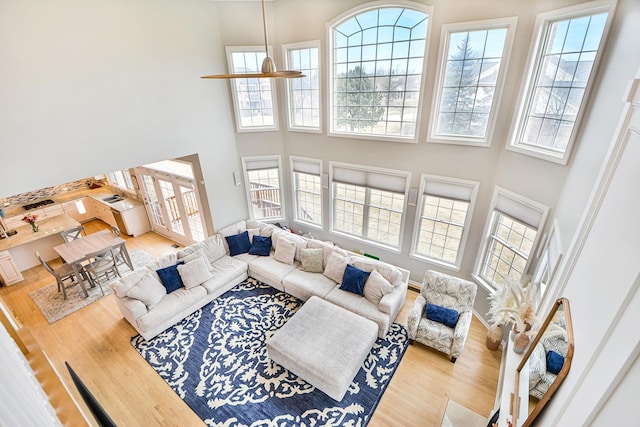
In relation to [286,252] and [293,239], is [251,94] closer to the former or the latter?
[293,239]

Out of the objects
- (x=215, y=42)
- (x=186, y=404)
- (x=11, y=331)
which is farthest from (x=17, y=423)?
(x=215, y=42)

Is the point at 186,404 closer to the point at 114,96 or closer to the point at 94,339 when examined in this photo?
the point at 94,339

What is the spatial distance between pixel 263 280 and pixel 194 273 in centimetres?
139

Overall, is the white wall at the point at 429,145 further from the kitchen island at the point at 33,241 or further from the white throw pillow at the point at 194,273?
the kitchen island at the point at 33,241

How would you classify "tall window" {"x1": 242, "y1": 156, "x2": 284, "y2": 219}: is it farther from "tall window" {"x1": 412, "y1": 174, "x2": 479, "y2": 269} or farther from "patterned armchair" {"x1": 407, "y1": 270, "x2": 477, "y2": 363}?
"patterned armchair" {"x1": 407, "y1": 270, "x2": 477, "y2": 363}

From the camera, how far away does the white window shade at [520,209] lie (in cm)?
394

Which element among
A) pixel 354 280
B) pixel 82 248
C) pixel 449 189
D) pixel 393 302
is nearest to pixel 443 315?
pixel 393 302

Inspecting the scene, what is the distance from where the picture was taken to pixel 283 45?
19.4ft

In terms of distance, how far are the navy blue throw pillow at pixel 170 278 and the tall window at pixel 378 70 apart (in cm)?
433

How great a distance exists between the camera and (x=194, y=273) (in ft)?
17.8

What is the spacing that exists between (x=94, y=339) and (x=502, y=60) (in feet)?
26.0

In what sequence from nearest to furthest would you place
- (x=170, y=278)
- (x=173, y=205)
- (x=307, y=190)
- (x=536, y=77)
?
1. (x=536, y=77)
2. (x=170, y=278)
3. (x=307, y=190)
4. (x=173, y=205)

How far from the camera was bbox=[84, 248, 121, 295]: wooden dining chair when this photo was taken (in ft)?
19.0

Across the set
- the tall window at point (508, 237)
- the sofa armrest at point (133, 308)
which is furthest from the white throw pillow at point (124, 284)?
the tall window at point (508, 237)
